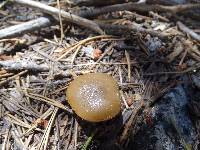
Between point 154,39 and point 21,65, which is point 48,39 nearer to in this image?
point 21,65

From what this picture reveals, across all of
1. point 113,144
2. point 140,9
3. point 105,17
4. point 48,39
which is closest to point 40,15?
point 48,39

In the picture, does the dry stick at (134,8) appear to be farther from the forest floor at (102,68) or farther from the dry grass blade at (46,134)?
the dry grass blade at (46,134)

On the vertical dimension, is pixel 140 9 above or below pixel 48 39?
above

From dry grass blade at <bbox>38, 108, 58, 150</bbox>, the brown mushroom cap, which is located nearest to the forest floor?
dry grass blade at <bbox>38, 108, 58, 150</bbox>

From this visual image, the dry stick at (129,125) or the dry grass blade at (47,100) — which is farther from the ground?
the dry grass blade at (47,100)

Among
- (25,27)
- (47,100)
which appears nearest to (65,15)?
(25,27)

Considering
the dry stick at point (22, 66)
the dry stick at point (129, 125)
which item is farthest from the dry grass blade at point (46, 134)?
the dry stick at point (129, 125)
